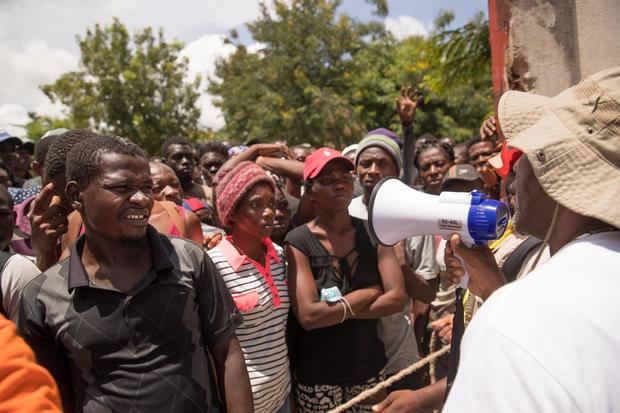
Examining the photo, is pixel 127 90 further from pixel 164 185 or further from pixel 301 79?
pixel 164 185

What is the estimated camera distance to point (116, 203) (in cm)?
203

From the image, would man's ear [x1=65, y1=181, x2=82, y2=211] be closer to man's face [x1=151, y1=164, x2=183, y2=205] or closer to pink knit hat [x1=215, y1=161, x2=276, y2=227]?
pink knit hat [x1=215, y1=161, x2=276, y2=227]

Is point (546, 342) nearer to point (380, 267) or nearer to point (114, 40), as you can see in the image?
point (380, 267)

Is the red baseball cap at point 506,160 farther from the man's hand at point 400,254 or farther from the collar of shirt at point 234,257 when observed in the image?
the collar of shirt at point 234,257

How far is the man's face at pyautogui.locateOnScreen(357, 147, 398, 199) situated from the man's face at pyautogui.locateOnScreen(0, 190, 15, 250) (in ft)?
7.86

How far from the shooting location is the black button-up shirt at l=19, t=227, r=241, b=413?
6.22ft

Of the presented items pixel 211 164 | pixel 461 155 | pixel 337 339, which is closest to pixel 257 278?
pixel 337 339

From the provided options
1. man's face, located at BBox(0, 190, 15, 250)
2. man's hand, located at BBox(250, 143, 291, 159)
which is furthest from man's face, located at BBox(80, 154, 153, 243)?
man's hand, located at BBox(250, 143, 291, 159)

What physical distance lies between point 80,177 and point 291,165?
2184mm

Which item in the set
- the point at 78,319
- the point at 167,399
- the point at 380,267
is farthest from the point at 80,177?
the point at 380,267

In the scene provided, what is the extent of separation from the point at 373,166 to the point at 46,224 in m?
2.33

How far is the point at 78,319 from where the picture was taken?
1.89 metres

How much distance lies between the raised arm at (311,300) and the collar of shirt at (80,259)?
927mm

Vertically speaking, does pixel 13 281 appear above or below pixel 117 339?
above
